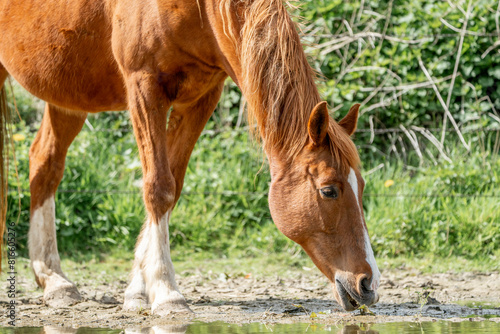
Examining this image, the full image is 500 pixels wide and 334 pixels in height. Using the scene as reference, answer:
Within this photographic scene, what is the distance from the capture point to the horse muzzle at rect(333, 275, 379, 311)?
120 inches

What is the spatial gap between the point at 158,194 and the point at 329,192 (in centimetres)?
99

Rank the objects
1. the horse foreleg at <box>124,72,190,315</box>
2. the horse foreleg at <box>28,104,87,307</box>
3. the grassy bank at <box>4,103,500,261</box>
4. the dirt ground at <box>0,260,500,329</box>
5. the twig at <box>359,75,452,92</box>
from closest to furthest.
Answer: the dirt ground at <box>0,260,500,329</box> < the horse foreleg at <box>124,72,190,315</box> < the horse foreleg at <box>28,104,87,307</box> < the grassy bank at <box>4,103,500,261</box> < the twig at <box>359,75,452,92</box>

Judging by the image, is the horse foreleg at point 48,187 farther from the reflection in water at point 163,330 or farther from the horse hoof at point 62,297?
the reflection in water at point 163,330

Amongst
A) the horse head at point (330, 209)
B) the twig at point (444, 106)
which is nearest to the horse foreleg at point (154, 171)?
A: the horse head at point (330, 209)

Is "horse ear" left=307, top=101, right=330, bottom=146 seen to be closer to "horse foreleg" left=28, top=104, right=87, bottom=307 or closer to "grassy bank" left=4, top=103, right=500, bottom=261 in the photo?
"horse foreleg" left=28, top=104, right=87, bottom=307

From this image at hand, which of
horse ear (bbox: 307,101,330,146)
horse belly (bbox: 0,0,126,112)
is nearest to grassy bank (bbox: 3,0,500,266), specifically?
horse belly (bbox: 0,0,126,112)

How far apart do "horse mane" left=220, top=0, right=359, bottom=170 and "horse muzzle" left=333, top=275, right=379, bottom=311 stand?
58 cm

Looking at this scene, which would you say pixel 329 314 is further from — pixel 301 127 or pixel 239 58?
pixel 239 58

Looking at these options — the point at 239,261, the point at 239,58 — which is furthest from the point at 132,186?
the point at 239,58

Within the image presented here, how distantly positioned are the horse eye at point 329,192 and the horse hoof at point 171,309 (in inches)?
38.5

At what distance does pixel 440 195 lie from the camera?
5801 mm

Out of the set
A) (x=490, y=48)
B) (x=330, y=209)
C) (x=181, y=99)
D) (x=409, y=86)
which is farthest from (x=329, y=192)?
(x=490, y=48)

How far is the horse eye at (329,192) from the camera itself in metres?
3.15

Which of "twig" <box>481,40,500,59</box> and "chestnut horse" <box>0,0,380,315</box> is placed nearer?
"chestnut horse" <box>0,0,380,315</box>
